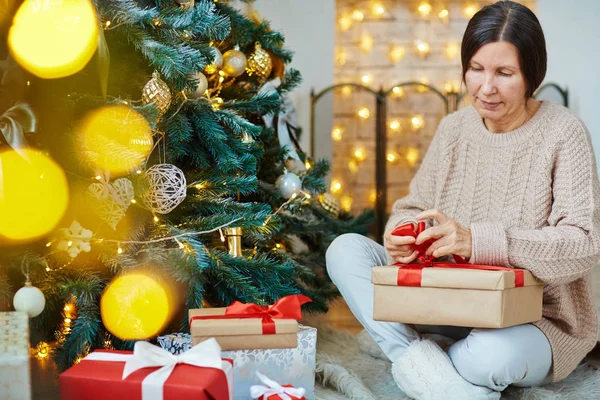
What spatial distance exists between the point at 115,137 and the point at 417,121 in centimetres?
237

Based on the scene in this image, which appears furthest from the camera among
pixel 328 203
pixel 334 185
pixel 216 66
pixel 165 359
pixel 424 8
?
pixel 424 8

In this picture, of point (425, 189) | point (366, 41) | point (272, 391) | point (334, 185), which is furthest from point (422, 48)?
point (272, 391)

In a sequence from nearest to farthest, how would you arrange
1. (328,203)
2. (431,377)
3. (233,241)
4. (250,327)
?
(250,327) < (431,377) < (233,241) < (328,203)

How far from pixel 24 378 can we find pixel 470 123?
3.44 ft

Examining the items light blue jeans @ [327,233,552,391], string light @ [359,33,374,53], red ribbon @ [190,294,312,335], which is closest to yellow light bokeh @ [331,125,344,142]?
string light @ [359,33,374,53]

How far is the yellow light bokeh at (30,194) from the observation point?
47.6 inches

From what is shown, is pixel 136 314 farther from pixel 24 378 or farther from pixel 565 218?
pixel 565 218

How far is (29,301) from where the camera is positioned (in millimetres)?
1160

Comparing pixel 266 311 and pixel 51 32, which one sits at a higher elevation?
pixel 51 32

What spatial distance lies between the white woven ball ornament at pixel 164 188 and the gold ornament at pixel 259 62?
1.83ft

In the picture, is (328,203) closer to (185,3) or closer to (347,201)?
(185,3)

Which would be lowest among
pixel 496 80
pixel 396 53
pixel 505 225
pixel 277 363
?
pixel 277 363

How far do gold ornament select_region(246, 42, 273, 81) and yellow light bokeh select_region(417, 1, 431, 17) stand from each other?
1952 mm

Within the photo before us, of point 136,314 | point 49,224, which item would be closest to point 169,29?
point 49,224
